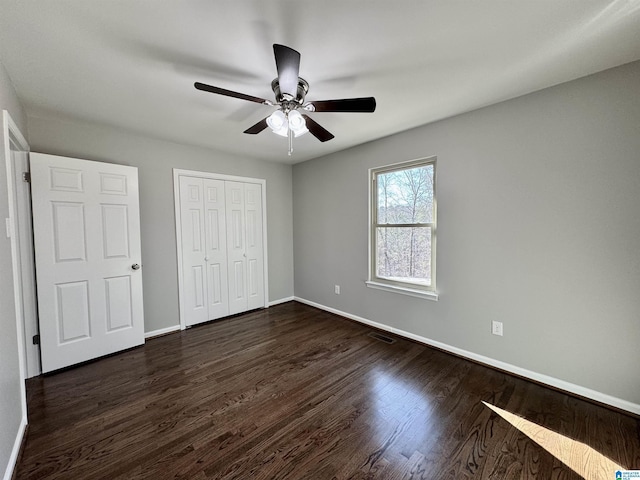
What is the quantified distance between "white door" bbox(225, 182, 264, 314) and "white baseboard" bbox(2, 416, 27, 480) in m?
2.22

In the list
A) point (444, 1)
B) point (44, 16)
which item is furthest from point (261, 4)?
point (44, 16)

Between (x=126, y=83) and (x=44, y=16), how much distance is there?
2.00 feet

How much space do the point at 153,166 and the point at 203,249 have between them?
1171mm

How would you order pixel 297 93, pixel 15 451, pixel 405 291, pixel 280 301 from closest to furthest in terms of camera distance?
pixel 15 451 → pixel 297 93 → pixel 405 291 → pixel 280 301

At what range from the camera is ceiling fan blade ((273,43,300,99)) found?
124 centimetres

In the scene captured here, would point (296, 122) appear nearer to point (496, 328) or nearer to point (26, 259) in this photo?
point (496, 328)

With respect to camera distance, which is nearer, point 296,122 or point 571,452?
point 571,452

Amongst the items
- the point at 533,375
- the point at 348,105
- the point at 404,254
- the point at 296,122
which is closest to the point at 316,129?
the point at 296,122

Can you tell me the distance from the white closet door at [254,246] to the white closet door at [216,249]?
14.4 inches

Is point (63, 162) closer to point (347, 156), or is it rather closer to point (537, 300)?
point (347, 156)

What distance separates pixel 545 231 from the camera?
208 cm

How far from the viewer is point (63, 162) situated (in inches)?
94.2

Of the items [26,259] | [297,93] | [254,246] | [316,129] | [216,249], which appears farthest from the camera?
[254,246]

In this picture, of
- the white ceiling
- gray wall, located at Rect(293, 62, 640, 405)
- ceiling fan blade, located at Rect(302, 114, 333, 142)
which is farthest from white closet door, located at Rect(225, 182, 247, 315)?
gray wall, located at Rect(293, 62, 640, 405)
